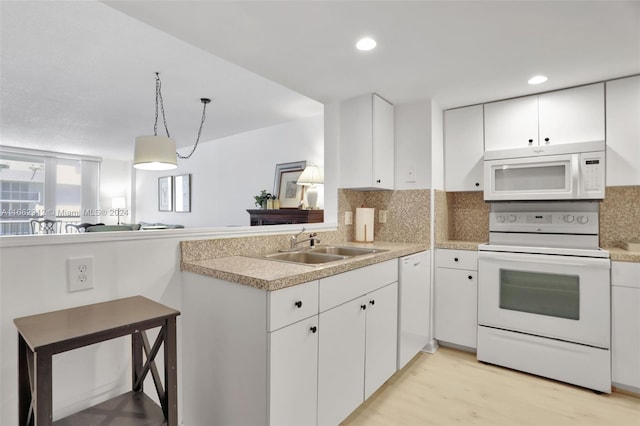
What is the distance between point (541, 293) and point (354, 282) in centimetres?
153

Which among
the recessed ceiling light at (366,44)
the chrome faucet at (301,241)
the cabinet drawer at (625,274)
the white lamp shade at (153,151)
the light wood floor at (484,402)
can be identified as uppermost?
the recessed ceiling light at (366,44)

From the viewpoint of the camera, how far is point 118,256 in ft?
4.78

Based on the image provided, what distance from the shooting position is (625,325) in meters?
2.08

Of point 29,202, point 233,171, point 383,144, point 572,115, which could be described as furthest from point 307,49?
point 233,171

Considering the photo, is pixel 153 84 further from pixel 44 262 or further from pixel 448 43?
pixel 448 43

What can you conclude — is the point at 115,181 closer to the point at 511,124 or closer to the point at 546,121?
the point at 511,124

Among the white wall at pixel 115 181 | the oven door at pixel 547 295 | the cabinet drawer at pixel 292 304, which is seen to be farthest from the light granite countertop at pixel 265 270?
the white wall at pixel 115 181

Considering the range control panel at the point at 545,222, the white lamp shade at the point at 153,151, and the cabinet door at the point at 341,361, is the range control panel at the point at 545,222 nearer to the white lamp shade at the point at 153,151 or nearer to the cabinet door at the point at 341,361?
the cabinet door at the point at 341,361

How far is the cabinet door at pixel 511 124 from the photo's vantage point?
256 centimetres

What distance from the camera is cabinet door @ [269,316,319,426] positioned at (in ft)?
4.25

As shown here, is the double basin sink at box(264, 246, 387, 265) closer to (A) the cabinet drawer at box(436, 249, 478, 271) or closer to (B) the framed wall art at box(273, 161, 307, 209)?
(A) the cabinet drawer at box(436, 249, 478, 271)

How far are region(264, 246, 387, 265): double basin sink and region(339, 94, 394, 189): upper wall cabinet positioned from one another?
591 mm

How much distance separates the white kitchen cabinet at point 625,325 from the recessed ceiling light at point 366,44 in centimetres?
208

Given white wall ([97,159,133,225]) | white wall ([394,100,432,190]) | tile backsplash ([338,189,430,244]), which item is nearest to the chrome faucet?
tile backsplash ([338,189,430,244])
